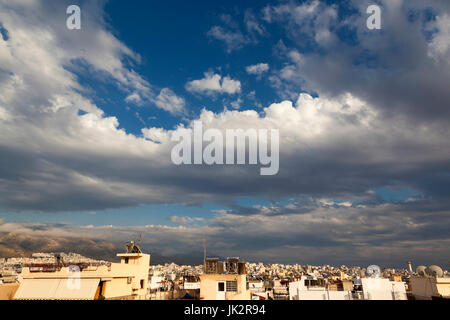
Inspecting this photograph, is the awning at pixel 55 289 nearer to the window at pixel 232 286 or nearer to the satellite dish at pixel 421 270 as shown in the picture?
the window at pixel 232 286

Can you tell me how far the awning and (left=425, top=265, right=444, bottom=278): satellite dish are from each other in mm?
34338

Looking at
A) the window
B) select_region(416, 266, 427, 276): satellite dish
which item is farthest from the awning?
select_region(416, 266, 427, 276): satellite dish

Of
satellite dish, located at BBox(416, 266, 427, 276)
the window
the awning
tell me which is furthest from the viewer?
satellite dish, located at BBox(416, 266, 427, 276)

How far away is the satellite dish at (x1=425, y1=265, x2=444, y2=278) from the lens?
29.4 metres

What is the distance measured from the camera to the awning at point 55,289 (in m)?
25.0

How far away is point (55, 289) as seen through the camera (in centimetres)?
2562

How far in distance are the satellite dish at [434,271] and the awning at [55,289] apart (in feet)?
113

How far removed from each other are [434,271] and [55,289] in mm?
38098

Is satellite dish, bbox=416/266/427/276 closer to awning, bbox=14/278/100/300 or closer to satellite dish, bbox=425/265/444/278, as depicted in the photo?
satellite dish, bbox=425/265/444/278

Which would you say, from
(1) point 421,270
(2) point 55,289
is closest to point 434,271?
(1) point 421,270

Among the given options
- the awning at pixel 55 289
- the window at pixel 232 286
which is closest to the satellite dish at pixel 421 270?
the window at pixel 232 286
